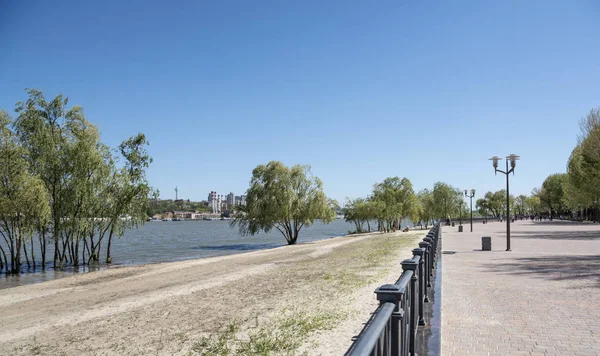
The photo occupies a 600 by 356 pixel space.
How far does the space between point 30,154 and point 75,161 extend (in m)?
2.35

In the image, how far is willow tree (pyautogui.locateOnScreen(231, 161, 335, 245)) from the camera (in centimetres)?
4519

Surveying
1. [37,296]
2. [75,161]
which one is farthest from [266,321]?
[75,161]

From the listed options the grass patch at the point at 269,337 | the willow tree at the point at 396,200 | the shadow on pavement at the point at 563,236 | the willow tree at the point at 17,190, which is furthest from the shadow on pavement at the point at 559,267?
the willow tree at the point at 396,200

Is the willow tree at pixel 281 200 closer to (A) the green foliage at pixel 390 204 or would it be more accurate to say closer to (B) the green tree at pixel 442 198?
(A) the green foliage at pixel 390 204

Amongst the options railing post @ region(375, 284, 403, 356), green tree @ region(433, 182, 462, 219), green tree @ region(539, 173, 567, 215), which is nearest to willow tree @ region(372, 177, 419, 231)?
green tree @ region(433, 182, 462, 219)

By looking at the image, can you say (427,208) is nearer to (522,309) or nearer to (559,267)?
(559,267)

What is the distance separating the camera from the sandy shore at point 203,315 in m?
7.72

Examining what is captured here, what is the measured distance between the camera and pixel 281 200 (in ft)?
148

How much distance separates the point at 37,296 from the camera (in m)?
17.3

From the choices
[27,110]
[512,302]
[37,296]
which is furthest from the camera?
[27,110]

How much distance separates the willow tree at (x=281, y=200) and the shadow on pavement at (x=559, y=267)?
30.1 metres

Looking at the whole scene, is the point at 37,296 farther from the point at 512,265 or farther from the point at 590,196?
the point at 590,196

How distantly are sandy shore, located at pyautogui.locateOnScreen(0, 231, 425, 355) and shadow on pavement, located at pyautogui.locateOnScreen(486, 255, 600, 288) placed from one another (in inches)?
152

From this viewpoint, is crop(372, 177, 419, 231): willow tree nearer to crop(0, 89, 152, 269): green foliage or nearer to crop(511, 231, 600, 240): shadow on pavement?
crop(511, 231, 600, 240): shadow on pavement
